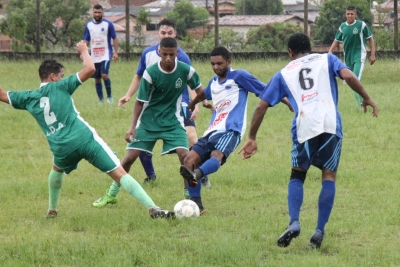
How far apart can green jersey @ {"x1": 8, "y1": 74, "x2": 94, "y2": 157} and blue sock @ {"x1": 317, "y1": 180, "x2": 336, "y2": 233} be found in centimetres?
220

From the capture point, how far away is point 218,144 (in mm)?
7664

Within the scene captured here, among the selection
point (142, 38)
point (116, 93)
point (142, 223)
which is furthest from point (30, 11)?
point (142, 223)

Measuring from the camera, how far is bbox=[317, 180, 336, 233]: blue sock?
20.5 feet

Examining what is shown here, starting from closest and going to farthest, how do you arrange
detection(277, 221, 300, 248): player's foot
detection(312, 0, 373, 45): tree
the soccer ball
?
detection(277, 221, 300, 248): player's foot → the soccer ball → detection(312, 0, 373, 45): tree

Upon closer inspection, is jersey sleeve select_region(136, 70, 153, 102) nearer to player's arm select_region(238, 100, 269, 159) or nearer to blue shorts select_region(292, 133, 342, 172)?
player's arm select_region(238, 100, 269, 159)

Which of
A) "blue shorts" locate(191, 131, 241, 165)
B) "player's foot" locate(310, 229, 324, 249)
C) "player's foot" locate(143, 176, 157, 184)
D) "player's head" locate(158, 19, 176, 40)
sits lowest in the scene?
"player's foot" locate(143, 176, 157, 184)

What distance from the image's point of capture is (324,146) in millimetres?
6262

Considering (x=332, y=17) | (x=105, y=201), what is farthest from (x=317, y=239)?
(x=332, y=17)

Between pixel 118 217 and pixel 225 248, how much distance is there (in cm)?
167

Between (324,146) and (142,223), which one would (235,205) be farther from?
(324,146)

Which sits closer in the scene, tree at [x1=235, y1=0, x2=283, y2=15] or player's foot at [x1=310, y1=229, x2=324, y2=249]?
player's foot at [x1=310, y1=229, x2=324, y2=249]

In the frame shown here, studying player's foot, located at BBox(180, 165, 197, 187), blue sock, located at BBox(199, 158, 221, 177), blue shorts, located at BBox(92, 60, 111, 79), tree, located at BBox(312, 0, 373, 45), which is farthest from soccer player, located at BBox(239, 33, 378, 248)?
tree, located at BBox(312, 0, 373, 45)

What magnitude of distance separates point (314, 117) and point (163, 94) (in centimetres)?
240

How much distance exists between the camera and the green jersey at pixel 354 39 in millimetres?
16047
